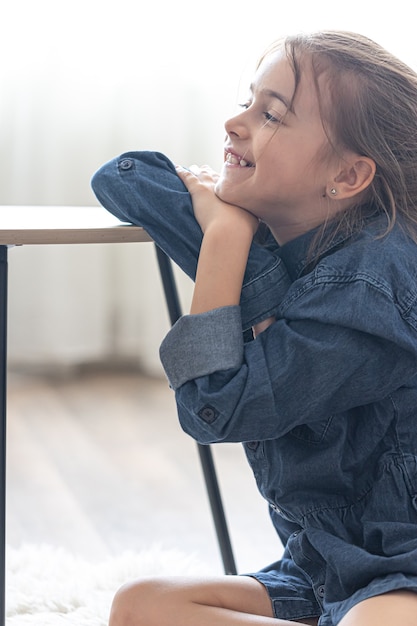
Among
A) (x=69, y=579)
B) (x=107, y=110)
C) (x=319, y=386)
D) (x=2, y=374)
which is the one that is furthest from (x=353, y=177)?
(x=107, y=110)

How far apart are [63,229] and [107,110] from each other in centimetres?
136

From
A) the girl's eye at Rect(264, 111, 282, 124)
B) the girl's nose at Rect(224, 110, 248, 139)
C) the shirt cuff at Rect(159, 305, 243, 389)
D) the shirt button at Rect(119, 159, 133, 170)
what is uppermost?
the girl's eye at Rect(264, 111, 282, 124)

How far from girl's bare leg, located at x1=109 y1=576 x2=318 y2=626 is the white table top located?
0.35 metres

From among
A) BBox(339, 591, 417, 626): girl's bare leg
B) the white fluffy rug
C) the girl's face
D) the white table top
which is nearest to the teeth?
the girl's face

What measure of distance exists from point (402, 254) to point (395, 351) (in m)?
0.09

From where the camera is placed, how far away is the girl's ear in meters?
0.84

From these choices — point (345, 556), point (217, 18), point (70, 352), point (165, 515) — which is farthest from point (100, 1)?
point (345, 556)

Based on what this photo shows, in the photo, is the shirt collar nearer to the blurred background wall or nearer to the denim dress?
the denim dress

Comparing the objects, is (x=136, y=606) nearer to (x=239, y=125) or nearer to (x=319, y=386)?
(x=319, y=386)

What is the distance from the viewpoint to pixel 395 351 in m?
0.77

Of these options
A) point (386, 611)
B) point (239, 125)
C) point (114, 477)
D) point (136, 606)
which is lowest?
point (114, 477)

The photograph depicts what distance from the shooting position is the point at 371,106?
829 mm

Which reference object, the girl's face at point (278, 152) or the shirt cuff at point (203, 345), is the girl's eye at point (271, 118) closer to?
the girl's face at point (278, 152)

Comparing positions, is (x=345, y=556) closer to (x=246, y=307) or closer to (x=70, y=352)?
(x=246, y=307)
